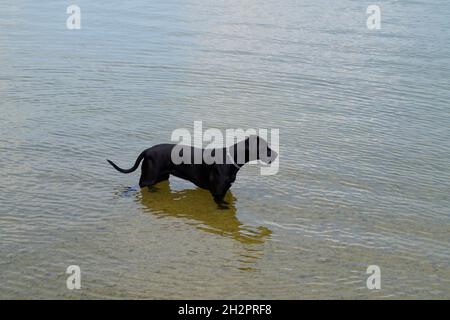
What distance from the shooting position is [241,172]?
35.2 feet

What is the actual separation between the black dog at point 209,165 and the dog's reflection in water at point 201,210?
0.20 m

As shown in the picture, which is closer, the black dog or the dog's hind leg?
the black dog

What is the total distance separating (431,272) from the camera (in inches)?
308

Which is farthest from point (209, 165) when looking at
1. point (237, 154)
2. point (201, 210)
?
point (201, 210)

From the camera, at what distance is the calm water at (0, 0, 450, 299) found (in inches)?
304

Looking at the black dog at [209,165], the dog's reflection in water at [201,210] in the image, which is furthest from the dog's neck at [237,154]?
the dog's reflection in water at [201,210]

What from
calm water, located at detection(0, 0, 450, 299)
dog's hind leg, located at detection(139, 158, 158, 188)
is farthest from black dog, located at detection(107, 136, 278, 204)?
calm water, located at detection(0, 0, 450, 299)

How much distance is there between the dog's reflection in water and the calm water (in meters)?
0.03

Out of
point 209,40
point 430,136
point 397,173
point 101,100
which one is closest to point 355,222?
point 397,173

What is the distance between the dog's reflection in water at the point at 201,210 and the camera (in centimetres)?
873

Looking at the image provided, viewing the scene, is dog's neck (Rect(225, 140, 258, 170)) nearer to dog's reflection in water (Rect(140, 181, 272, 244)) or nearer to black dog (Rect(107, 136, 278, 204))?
black dog (Rect(107, 136, 278, 204))

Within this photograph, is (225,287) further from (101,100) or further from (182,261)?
(101,100)

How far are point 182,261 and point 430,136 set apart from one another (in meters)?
6.99

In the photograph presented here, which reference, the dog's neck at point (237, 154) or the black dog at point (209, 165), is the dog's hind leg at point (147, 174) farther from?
the dog's neck at point (237, 154)
